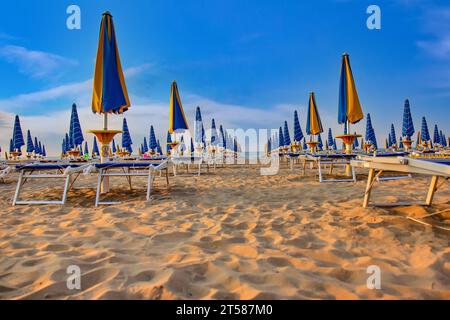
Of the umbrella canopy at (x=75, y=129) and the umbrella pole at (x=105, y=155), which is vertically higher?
the umbrella canopy at (x=75, y=129)

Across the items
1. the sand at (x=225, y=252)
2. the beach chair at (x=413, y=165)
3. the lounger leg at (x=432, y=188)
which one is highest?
the beach chair at (x=413, y=165)

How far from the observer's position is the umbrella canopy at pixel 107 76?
16.1 feet

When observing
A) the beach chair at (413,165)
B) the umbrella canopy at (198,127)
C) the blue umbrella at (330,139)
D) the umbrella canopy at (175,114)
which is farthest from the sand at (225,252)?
the blue umbrella at (330,139)

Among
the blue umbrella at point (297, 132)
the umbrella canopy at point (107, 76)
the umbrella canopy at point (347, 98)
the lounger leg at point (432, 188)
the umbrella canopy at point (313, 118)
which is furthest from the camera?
the blue umbrella at point (297, 132)

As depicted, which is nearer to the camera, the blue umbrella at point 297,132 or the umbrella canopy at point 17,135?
the blue umbrella at point 297,132

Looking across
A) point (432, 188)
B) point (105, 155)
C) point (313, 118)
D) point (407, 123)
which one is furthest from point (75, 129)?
point (407, 123)

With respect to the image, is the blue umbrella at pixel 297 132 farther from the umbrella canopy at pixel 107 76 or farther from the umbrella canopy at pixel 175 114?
the umbrella canopy at pixel 107 76

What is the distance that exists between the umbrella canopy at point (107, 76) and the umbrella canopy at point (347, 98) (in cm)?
570

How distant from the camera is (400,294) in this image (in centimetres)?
135

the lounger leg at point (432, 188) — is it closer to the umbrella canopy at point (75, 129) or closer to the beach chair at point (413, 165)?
the beach chair at point (413, 165)

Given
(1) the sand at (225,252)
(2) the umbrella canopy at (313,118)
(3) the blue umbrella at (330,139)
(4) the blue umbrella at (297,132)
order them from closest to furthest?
(1) the sand at (225,252) → (2) the umbrella canopy at (313,118) → (4) the blue umbrella at (297,132) → (3) the blue umbrella at (330,139)

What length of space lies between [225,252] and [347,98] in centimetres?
683

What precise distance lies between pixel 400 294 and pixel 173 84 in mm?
9304

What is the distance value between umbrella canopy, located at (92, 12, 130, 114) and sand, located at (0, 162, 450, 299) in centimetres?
216
